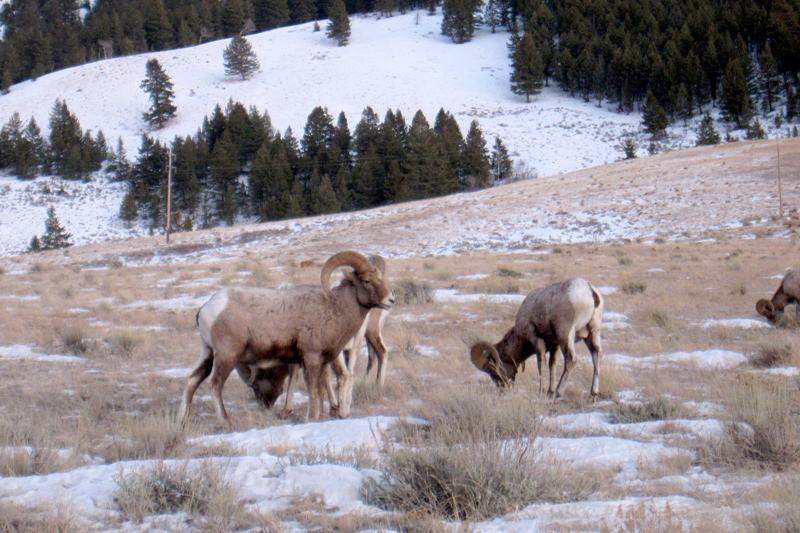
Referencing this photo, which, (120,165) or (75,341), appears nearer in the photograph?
(75,341)

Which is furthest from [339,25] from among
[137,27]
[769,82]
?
[769,82]

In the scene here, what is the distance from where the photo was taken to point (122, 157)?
67.9 meters

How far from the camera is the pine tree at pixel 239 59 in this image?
92.4 metres

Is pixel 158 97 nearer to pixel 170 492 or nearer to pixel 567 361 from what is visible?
pixel 567 361

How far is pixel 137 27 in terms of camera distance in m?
116

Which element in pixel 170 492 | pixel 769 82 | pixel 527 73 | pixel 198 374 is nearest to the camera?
pixel 170 492

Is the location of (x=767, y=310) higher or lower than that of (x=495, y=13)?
lower

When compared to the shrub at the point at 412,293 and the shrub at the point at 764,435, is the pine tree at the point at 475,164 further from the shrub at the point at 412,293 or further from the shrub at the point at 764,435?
the shrub at the point at 764,435

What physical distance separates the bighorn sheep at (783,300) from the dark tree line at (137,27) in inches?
4121

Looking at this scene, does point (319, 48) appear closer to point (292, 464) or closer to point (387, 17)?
point (387, 17)

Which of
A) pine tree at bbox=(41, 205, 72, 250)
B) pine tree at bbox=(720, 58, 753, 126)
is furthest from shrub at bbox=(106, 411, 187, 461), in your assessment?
pine tree at bbox=(720, 58, 753, 126)

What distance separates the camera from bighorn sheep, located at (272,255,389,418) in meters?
7.28

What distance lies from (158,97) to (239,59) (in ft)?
55.4

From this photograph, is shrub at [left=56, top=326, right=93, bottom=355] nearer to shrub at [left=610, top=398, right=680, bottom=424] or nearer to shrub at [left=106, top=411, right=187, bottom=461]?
shrub at [left=106, top=411, right=187, bottom=461]
